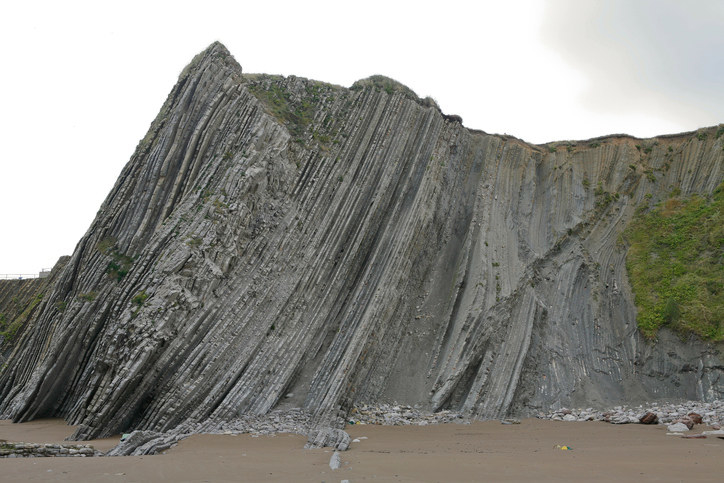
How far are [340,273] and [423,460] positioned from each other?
1084 centimetres

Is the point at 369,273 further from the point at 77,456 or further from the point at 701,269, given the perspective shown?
the point at 701,269

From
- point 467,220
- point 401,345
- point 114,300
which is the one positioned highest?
point 467,220

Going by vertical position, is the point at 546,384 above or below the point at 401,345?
below

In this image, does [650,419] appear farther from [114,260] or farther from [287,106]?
[287,106]

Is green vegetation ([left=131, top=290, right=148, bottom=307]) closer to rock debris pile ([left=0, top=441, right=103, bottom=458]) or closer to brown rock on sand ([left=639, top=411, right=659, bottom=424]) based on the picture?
rock debris pile ([left=0, top=441, right=103, bottom=458])

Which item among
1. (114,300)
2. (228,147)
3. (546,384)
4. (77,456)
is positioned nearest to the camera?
(77,456)

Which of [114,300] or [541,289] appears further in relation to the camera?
[541,289]

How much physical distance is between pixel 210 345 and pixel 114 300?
3829 mm

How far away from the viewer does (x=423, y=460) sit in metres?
8.70

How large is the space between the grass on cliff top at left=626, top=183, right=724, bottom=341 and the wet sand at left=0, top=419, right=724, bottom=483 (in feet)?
21.8

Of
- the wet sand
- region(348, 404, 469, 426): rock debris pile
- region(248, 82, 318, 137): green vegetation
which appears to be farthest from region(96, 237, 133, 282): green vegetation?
region(348, 404, 469, 426): rock debris pile

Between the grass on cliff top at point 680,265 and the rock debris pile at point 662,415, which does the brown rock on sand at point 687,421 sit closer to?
the rock debris pile at point 662,415

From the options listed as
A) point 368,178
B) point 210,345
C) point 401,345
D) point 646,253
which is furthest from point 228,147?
point 646,253

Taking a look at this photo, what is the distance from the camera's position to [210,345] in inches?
583
